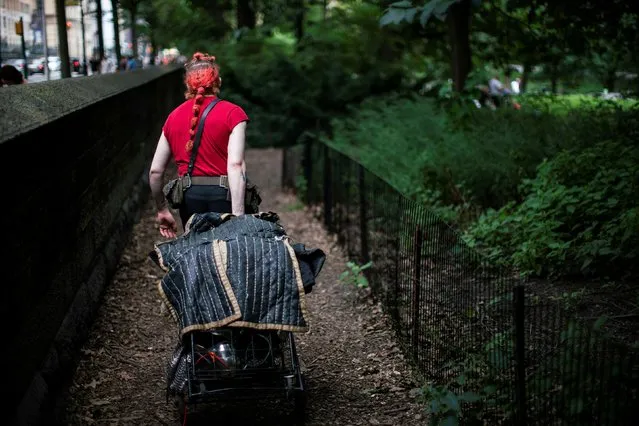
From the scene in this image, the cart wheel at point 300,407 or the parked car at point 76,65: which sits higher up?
the parked car at point 76,65

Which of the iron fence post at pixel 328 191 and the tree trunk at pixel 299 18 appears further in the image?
the tree trunk at pixel 299 18

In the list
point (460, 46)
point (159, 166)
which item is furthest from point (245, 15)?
point (159, 166)

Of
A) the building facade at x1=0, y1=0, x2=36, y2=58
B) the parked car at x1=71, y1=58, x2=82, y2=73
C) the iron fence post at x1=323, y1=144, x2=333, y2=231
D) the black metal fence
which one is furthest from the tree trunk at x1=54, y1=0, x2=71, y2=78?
the black metal fence

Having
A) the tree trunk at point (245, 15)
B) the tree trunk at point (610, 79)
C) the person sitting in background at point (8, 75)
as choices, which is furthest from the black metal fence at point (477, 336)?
the tree trunk at point (245, 15)

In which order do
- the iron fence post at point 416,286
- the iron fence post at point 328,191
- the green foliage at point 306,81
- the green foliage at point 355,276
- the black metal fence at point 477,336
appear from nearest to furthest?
the black metal fence at point 477,336, the iron fence post at point 416,286, the green foliage at point 355,276, the iron fence post at point 328,191, the green foliage at point 306,81

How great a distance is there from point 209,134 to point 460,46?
32.1ft

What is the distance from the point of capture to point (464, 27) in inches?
569

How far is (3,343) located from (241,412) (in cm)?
172

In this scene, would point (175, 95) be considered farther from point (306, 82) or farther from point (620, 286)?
point (620, 286)

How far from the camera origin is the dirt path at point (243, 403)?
213 inches

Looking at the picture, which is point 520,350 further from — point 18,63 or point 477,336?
point 18,63

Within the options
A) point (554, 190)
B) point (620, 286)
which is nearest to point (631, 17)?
point (554, 190)

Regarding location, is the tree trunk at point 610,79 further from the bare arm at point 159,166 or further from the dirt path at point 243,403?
the bare arm at point 159,166

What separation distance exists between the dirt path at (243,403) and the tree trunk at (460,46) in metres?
6.46
